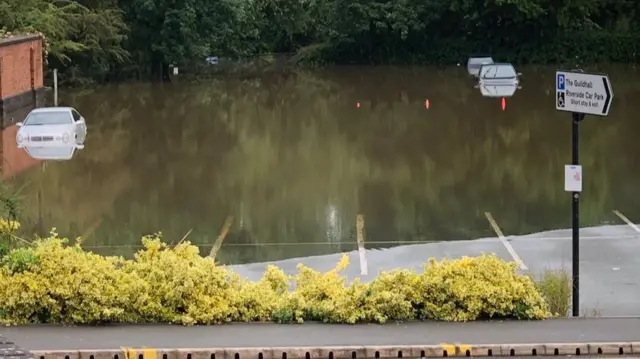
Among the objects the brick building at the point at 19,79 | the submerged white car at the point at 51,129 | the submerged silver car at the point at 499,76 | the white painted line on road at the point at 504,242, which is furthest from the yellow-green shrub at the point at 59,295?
the submerged silver car at the point at 499,76

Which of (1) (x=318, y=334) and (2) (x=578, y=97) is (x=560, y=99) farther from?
(1) (x=318, y=334)

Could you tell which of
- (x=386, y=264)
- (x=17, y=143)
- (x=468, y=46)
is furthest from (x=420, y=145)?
(x=468, y=46)

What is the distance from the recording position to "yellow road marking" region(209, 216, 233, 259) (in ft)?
57.6

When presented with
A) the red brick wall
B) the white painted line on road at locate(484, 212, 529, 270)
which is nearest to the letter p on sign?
the white painted line on road at locate(484, 212, 529, 270)

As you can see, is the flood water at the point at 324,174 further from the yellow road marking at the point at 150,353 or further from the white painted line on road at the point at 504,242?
the yellow road marking at the point at 150,353

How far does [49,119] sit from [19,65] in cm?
1299

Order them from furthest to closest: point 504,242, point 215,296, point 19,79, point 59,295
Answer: point 19,79, point 504,242, point 215,296, point 59,295

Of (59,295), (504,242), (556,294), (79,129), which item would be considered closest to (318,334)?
(59,295)

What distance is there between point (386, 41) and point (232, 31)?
13.5 m

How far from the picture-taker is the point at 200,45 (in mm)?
68688

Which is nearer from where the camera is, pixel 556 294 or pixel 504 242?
pixel 556 294

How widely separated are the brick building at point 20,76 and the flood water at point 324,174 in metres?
2.42

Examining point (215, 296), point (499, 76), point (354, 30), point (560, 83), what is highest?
point (354, 30)

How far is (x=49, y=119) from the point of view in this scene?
31.0 m
